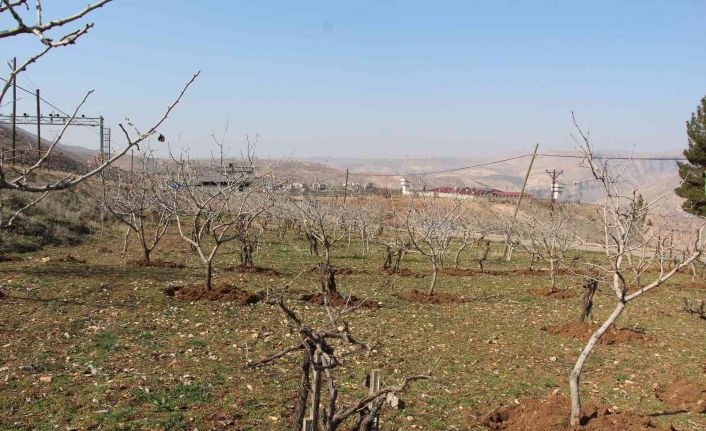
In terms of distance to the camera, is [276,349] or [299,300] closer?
[276,349]

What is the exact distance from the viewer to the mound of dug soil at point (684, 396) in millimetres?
6637

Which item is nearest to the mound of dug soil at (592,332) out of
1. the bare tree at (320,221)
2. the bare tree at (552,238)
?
the bare tree at (552,238)

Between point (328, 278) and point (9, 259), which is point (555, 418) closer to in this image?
point (328, 278)

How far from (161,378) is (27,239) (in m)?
15.7

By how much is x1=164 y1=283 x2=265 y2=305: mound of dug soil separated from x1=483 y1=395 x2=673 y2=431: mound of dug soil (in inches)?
251

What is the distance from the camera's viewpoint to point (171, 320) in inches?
377

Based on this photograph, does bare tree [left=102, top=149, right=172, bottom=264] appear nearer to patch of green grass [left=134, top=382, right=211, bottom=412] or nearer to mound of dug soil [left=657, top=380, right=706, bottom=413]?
patch of green grass [left=134, top=382, right=211, bottom=412]

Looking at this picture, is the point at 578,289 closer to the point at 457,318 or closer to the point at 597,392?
the point at 457,318

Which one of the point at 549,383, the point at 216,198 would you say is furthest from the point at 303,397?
the point at 216,198

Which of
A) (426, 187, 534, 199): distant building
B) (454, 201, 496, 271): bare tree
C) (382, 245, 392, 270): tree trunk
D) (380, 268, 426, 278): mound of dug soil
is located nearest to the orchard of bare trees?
(380, 268, 426, 278): mound of dug soil

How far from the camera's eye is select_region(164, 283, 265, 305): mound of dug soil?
11.2m

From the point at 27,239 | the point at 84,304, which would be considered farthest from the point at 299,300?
the point at 27,239

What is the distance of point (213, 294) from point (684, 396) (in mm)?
8710

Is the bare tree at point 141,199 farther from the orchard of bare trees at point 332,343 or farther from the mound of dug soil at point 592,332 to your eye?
the mound of dug soil at point 592,332
